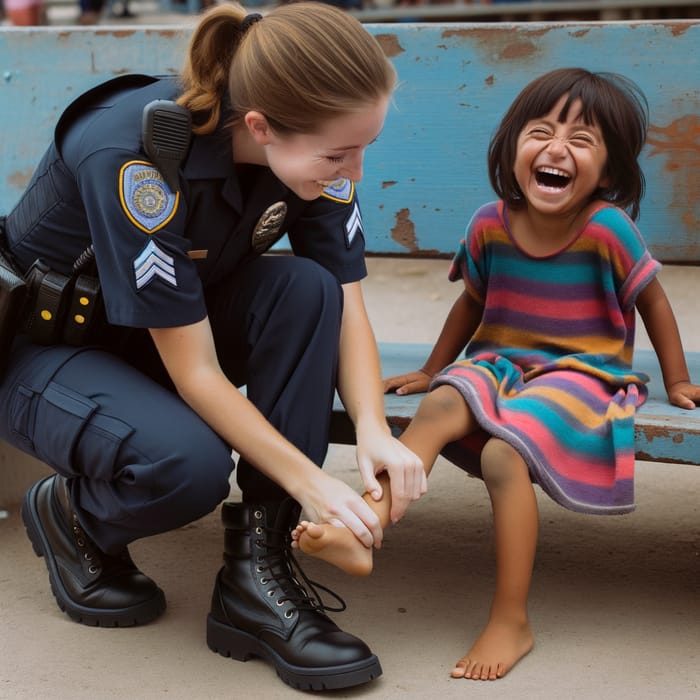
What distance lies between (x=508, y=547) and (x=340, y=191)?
727 millimetres

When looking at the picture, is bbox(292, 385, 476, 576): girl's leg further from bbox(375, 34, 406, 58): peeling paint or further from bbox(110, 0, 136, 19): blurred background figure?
bbox(110, 0, 136, 19): blurred background figure

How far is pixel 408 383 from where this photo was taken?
2635 mm

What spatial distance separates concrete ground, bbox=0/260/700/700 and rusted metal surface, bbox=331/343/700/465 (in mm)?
356

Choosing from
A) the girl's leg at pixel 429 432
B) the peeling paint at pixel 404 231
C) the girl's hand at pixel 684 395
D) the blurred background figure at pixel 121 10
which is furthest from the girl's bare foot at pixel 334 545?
the blurred background figure at pixel 121 10

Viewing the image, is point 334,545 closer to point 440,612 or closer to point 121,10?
point 440,612

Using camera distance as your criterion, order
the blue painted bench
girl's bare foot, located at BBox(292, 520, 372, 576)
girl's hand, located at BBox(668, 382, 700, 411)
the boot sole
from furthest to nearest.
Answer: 1. the blue painted bench
2. girl's hand, located at BBox(668, 382, 700, 411)
3. the boot sole
4. girl's bare foot, located at BBox(292, 520, 372, 576)

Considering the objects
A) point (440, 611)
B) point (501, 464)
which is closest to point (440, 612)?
point (440, 611)

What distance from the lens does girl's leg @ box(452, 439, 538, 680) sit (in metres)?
2.29

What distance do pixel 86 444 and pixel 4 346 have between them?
0.89 feet

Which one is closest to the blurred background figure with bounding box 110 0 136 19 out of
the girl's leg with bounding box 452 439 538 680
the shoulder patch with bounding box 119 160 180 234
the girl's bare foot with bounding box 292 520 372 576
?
the shoulder patch with bounding box 119 160 180 234

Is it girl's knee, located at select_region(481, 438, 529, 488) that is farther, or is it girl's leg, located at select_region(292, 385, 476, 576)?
girl's knee, located at select_region(481, 438, 529, 488)

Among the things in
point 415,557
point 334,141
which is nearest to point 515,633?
point 415,557

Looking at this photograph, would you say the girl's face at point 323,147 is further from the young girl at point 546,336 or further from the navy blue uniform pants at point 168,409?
the young girl at point 546,336

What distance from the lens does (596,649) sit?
238 cm
